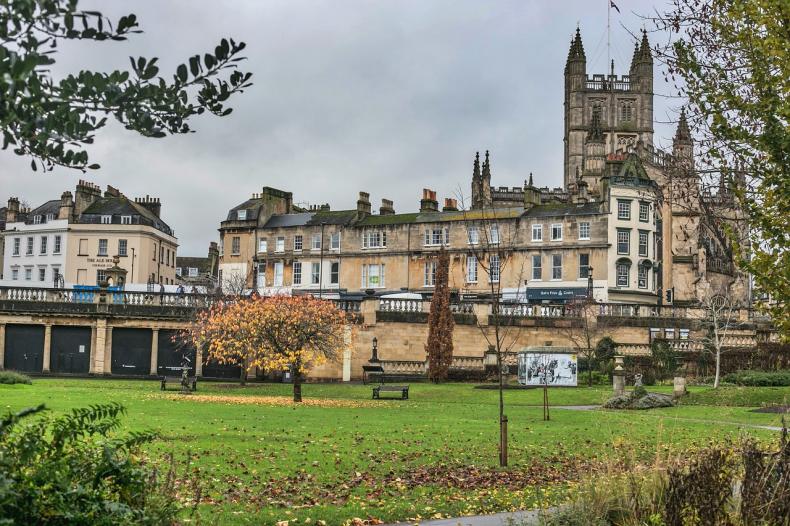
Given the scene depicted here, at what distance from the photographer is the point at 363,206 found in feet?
259

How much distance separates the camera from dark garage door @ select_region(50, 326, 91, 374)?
51.5m

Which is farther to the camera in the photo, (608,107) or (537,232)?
(608,107)

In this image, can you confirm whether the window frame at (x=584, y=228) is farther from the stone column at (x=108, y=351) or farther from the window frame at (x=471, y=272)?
the stone column at (x=108, y=351)

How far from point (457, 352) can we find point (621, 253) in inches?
845

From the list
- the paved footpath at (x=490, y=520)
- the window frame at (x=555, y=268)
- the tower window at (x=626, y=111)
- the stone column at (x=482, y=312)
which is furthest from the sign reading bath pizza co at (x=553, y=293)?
the paved footpath at (x=490, y=520)

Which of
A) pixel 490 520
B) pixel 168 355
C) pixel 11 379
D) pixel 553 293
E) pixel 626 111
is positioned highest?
pixel 626 111

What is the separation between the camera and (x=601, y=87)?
10788 centimetres

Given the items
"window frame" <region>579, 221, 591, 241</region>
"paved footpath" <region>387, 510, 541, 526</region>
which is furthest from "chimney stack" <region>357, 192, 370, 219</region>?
"paved footpath" <region>387, 510, 541, 526</region>

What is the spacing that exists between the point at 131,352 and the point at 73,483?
46.7 metres

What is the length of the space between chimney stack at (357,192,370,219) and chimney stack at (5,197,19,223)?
115 ft

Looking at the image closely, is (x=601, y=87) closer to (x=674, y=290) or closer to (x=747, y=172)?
(x=674, y=290)

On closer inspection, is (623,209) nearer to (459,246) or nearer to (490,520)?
(459,246)

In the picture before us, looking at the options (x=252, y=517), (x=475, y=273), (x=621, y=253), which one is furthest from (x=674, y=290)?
(x=252, y=517)

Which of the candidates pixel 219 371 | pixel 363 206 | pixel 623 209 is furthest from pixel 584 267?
pixel 219 371
